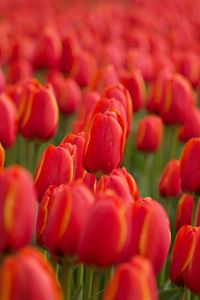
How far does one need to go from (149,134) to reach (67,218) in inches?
49.4

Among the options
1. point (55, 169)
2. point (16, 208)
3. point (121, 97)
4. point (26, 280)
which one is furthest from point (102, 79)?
point (26, 280)

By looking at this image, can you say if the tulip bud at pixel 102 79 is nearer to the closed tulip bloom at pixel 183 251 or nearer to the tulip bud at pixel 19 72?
the tulip bud at pixel 19 72

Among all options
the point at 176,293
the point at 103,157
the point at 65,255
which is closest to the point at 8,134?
the point at 103,157

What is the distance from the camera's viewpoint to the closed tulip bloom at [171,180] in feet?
6.06

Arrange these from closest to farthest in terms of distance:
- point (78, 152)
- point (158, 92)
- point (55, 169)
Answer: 1. point (55, 169)
2. point (78, 152)
3. point (158, 92)

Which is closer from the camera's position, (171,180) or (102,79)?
(171,180)

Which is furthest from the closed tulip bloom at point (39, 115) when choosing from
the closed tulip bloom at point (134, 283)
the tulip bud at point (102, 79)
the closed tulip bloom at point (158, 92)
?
the closed tulip bloom at point (134, 283)

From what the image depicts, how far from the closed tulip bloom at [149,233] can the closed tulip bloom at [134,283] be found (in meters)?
0.16

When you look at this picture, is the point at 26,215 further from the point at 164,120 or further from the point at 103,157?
the point at 164,120

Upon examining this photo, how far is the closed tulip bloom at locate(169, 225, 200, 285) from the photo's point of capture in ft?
3.98

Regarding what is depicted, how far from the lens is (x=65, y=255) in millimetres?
1083

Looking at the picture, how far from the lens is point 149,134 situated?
2.25 m

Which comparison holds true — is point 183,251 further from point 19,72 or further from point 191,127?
point 19,72

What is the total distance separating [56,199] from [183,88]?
4.31 ft
